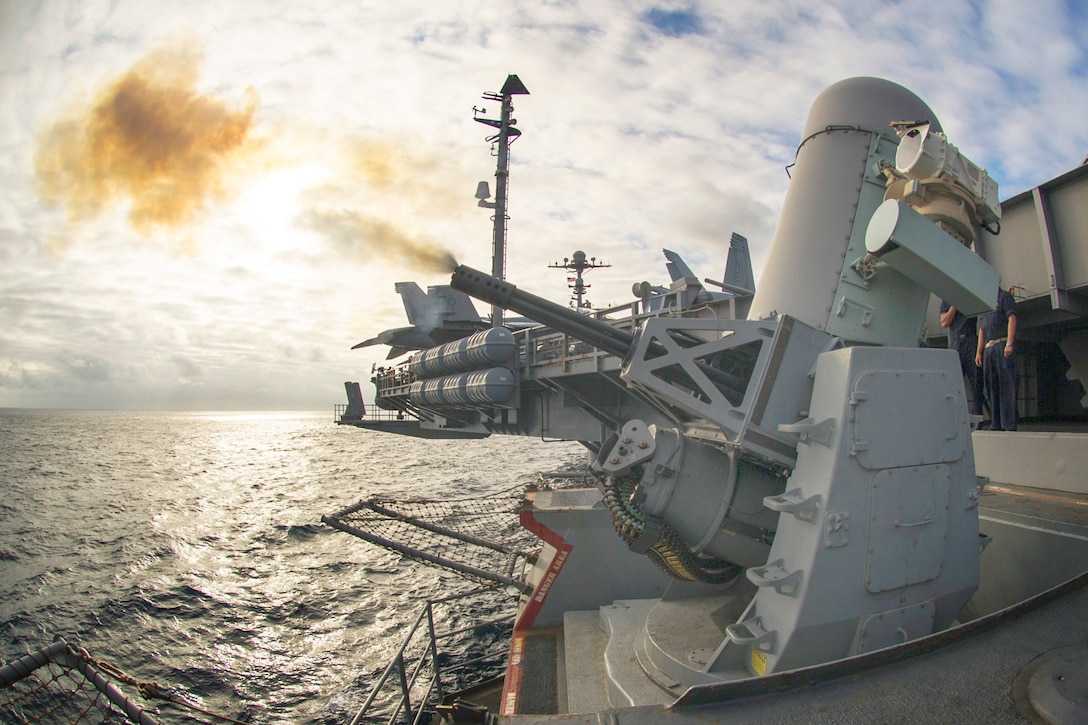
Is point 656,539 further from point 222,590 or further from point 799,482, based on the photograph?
point 222,590

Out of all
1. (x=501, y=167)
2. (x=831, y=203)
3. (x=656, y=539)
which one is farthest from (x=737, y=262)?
(x=656, y=539)

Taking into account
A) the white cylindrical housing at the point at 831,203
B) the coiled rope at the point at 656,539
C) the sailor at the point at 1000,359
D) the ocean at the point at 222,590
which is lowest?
the ocean at the point at 222,590

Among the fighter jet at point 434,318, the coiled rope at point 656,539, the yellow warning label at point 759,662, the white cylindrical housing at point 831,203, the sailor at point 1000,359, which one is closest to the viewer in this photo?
the yellow warning label at point 759,662

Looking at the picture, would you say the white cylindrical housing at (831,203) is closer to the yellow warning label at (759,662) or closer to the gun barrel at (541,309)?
the gun barrel at (541,309)

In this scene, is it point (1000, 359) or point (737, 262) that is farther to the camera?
point (737, 262)

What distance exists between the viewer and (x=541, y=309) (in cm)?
543

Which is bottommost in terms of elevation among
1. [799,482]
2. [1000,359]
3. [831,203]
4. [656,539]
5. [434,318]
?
[656,539]

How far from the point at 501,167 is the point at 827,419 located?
26.2m

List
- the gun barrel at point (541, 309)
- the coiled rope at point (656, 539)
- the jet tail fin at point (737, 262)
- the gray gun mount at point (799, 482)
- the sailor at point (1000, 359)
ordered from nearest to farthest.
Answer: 1. the gray gun mount at point (799, 482)
2. the coiled rope at point (656, 539)
3. the gun barrel at point (541, 309)
4. the sailor at point (1000, 359)
5. the jet tail fin at point (737, 262)

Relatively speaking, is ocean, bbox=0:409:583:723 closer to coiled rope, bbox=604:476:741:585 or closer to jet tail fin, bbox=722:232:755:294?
coiled rope, bbox=604:476:741:585

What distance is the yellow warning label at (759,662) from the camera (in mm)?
4014

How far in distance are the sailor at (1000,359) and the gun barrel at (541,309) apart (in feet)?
15.4

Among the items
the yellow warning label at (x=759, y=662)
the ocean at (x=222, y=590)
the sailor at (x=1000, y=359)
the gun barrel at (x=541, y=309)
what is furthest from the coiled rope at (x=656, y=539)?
the ocean at (x=222, y=590)

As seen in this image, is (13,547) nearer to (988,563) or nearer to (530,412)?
(530,412)
